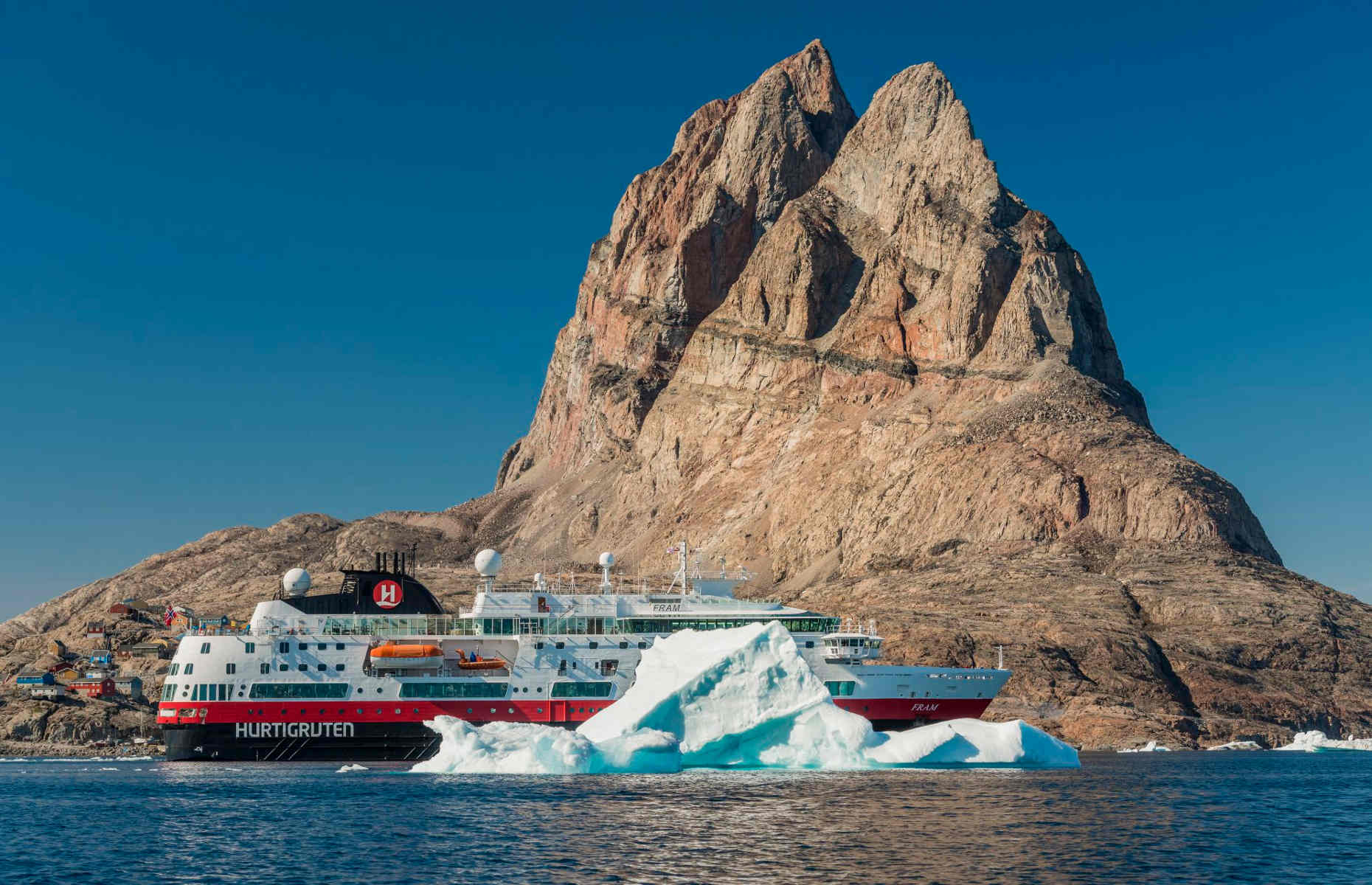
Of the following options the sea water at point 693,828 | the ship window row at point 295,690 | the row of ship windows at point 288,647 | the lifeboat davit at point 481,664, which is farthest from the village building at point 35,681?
the lifeboat davit at point 481,664

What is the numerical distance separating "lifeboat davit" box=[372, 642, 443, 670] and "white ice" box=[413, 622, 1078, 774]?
14.6 metres

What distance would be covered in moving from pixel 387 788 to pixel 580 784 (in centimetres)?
857

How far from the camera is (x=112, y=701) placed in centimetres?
11581

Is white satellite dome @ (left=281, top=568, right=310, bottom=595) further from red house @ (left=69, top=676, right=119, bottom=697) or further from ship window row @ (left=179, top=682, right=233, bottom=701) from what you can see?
red house @ (left=69, top=676, right=119, bottom=697)

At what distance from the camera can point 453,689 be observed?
79375mm

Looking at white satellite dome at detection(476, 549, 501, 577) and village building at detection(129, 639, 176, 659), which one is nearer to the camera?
white satellite dome at detection(476, 549, 501, 577)

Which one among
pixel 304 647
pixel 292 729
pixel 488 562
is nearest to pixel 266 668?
pixel 304 647

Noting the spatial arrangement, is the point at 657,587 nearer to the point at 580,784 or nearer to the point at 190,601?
the point at 190,601

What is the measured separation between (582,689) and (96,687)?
58706mm

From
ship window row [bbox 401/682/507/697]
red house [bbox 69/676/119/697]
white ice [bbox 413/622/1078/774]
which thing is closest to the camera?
white ice [bbox 413/622/1078/774]

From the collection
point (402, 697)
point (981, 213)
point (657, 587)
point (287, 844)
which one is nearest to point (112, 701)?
point (402, 697)

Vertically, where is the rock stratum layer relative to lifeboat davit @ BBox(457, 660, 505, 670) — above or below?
above

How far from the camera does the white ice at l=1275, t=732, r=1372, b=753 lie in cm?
10525

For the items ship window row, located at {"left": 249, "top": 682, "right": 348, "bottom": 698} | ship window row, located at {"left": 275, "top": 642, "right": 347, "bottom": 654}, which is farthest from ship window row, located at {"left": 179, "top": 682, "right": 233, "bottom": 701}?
ship window row, located at {"left": 275, "top": 642, "right": 347, "bottom": 654}
